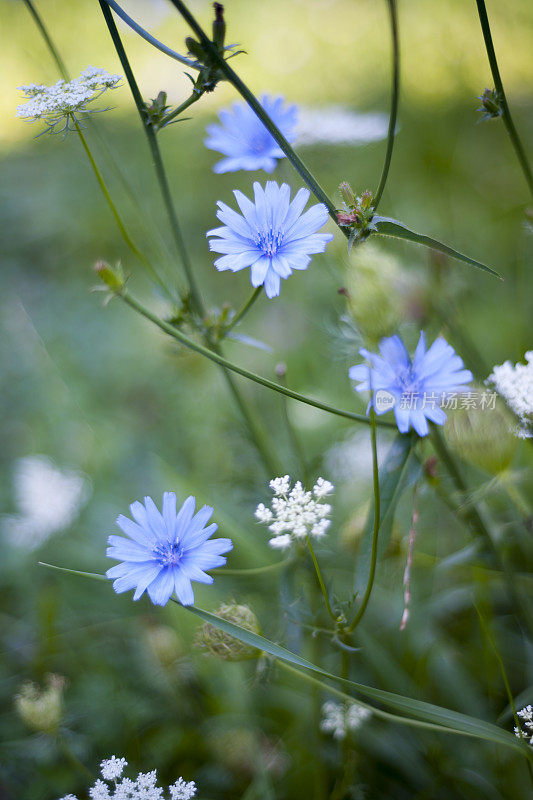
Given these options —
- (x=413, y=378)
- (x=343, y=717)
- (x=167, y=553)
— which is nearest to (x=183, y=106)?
(x=413, y=378)

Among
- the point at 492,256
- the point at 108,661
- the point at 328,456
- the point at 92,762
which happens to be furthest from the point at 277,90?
the point at 92,762

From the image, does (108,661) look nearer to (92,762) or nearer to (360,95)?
(92,762)

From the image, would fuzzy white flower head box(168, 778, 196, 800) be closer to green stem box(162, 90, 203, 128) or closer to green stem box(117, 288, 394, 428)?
green stem box(117, 288, 394, 428)

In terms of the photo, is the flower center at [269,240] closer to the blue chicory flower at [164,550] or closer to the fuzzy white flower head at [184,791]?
the blue chicory flower at [164,550]

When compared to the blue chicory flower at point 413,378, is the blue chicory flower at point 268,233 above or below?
above

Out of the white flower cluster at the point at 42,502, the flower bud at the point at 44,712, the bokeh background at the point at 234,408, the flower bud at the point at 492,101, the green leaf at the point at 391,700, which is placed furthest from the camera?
the white flower cluster at the point at 42,502

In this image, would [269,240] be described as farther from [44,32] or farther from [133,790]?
[133,790]

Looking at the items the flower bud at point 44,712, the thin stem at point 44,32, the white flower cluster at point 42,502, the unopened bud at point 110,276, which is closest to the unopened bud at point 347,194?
the unopened bud at point 110,276
